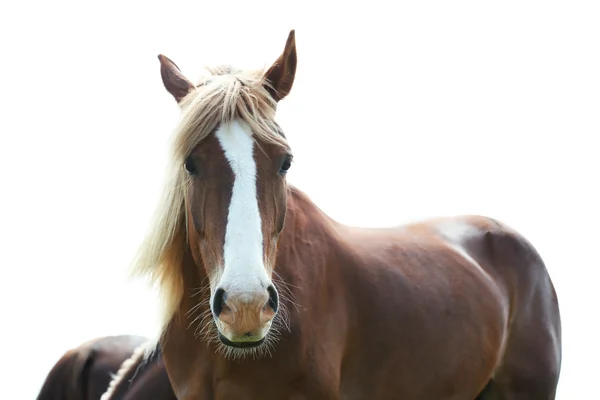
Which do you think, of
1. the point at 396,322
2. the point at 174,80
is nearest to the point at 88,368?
the point at 396,322

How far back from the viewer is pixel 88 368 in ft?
23.3

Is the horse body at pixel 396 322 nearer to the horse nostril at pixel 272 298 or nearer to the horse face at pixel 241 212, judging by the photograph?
the horse face at pixel 241 212

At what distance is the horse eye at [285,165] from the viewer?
4184 mm

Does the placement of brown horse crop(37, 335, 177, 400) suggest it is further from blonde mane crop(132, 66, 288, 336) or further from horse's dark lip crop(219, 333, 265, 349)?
horse's dark lip crop(219, 333, 265, 349)

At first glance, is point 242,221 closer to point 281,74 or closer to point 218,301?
point 218,301

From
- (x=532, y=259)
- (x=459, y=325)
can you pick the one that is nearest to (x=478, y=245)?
(x=532, y=259)

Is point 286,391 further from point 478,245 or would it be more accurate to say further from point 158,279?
point 478,245

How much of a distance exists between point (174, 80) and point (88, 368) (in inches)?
134

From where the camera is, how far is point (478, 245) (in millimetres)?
5891

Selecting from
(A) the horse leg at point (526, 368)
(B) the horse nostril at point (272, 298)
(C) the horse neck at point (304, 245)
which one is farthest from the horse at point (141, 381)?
(B) the horse nostril at point (272, 298)

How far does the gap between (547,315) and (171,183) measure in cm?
289

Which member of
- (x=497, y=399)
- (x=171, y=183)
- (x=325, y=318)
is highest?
(x=171, y=183)

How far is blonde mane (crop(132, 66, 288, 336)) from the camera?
4156mm

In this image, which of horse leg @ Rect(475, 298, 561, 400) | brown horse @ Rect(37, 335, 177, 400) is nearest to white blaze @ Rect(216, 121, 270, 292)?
horse leg @ Rect(475, 298, 561, 400)
